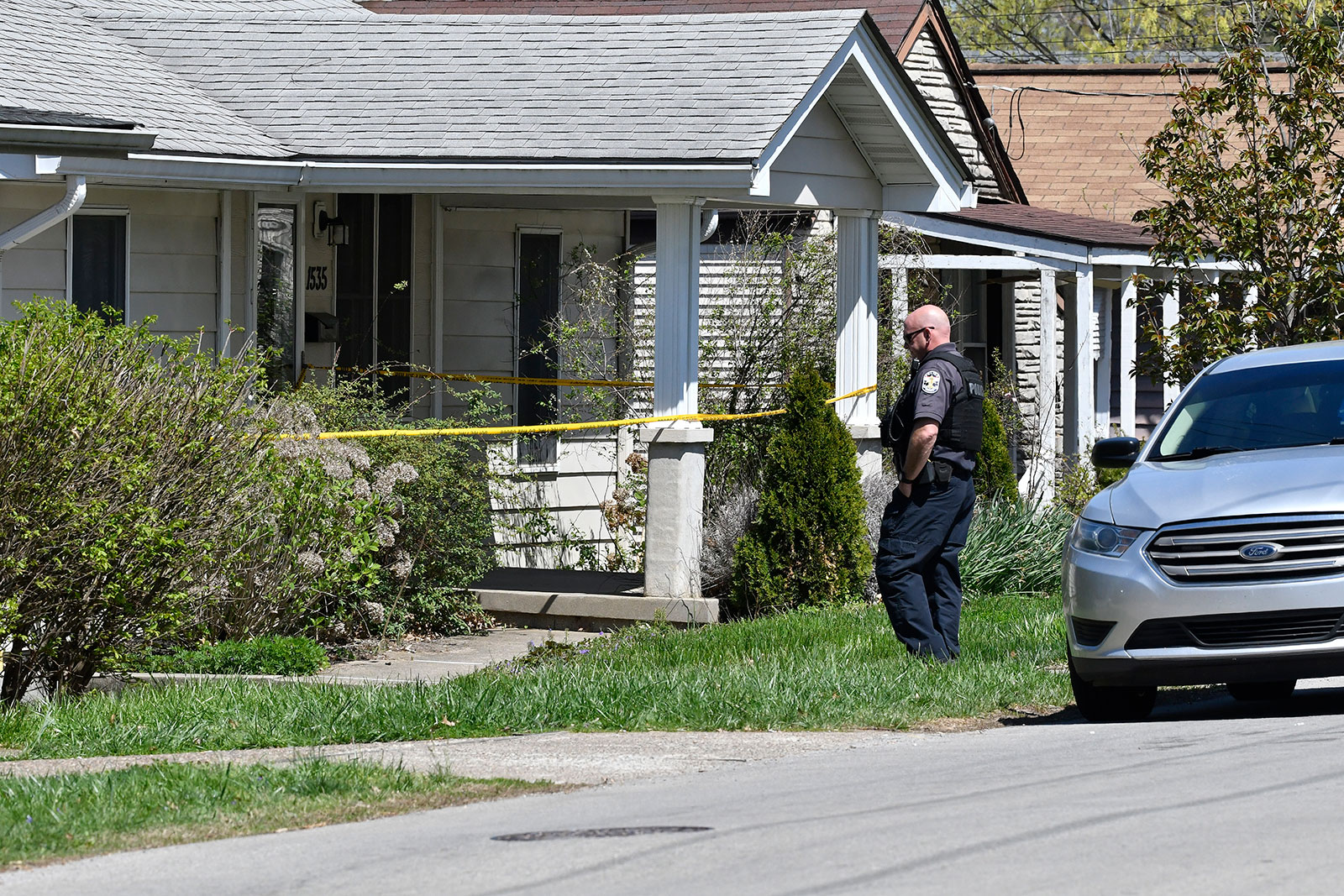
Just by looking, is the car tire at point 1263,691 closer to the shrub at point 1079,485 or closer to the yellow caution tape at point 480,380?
the yellow caution tape at point 480,380

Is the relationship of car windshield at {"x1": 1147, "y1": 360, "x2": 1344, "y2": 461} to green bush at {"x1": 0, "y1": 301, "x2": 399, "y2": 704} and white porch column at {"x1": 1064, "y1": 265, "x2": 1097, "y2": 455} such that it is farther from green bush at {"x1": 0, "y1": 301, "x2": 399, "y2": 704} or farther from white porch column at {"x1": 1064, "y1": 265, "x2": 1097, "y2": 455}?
white porch column at {"x1": 1064, "y1": 265, "x2": 1097, "y2": 455}

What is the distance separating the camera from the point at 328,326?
14461 mm

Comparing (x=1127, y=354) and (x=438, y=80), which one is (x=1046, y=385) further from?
(x=438, y=80)

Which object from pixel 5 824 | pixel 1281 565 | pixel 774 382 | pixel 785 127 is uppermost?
pixel 785 127

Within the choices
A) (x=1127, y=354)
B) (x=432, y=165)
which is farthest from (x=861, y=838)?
(x=1127, y=354)

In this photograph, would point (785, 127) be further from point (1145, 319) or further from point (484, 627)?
point (1145, 319)

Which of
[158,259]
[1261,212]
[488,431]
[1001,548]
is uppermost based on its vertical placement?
[1261,212]

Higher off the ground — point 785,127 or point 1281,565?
point 785,127

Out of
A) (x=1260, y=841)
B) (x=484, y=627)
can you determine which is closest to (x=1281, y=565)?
(x=1260, y=841)

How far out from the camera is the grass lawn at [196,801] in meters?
5.91

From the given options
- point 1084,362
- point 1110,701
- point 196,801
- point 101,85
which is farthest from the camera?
point 1084,362

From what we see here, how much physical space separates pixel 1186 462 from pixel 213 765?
175 inches

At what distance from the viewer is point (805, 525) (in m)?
12.7

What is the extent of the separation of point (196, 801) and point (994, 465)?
37.2ft
